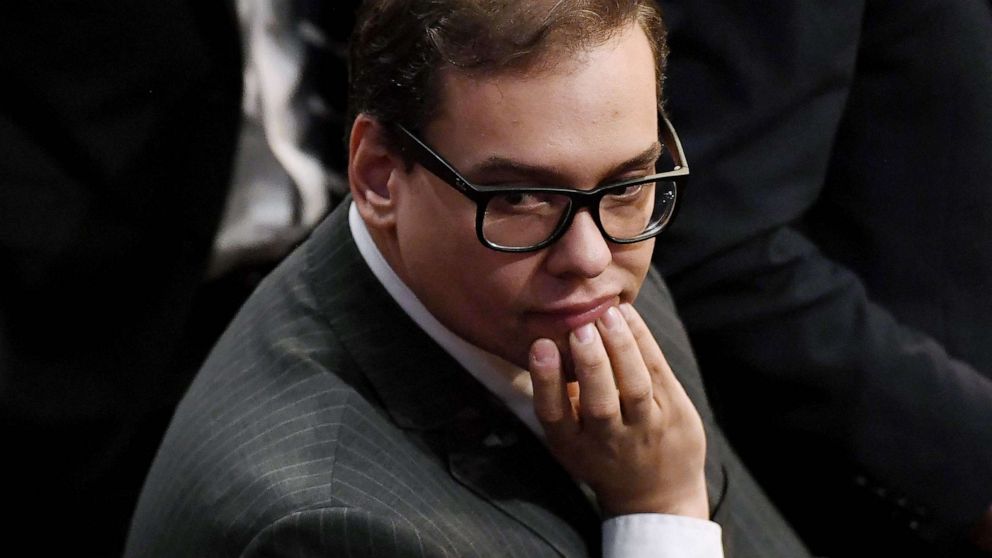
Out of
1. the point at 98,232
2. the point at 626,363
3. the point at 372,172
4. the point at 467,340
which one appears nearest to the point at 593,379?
the point at 626,363

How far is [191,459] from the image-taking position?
3.93 feet

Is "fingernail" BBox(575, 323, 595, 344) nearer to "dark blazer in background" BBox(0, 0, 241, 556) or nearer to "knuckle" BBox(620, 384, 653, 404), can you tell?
"knuckle" BBox(620, 384, 653, 404)

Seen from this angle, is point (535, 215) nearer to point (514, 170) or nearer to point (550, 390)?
point (514, 170)

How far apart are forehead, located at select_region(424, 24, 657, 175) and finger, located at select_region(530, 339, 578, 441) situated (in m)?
0.17

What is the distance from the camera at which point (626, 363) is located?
117 cm

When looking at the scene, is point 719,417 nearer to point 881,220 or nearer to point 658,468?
point 881,220

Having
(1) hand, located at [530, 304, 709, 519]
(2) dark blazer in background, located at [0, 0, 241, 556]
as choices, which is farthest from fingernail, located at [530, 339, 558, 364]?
(2) dark blazer in background, located at [0, 0, 241, 556]

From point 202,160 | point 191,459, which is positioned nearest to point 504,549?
point 191,459

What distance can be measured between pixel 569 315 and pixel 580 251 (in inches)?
2.6

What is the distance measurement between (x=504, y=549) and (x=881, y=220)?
859 mm

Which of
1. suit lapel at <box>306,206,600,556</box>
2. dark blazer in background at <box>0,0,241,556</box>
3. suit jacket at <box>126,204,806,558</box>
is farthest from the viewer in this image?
dark blazer in background at <box>0,0,241,556</box>

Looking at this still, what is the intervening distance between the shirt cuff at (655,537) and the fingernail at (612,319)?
0.65 feet

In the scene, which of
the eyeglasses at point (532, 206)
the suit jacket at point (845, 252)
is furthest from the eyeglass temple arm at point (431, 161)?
the suit jacket at point (845, 252)

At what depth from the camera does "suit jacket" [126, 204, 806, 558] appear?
109 centimetres
